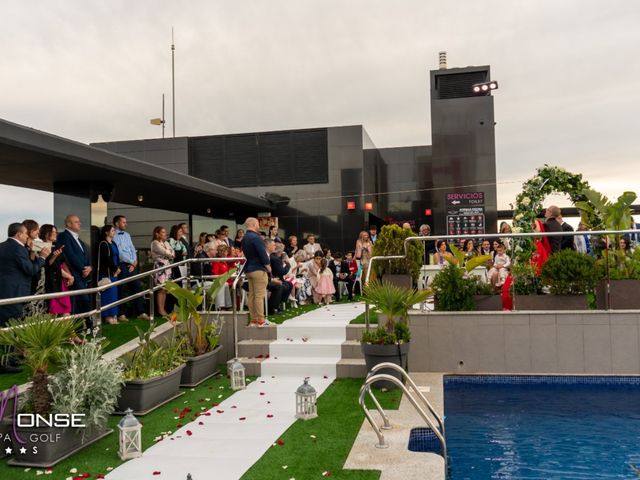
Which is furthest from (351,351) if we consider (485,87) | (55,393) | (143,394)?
(485,87)

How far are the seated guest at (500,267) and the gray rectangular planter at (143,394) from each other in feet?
14.9

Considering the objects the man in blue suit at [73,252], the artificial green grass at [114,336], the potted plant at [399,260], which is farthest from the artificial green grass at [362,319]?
the man in blue suit at [73,252]

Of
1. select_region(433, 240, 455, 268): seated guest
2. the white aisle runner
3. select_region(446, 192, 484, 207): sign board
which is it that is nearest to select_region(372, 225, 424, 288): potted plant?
select_region(433, 240, 455, 268): seated guest

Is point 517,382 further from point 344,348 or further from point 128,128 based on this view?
point 128,128

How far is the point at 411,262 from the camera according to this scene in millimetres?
8516

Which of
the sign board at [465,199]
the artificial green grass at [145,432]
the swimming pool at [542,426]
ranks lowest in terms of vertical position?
the swimming pool at [542,426]

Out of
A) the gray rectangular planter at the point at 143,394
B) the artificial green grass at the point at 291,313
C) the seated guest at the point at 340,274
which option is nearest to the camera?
the gray rectangular planter at the point at 143,394

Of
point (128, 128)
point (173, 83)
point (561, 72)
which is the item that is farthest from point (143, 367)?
point (128, 128)

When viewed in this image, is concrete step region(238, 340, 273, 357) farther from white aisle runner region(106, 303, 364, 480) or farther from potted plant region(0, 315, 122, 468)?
potted plant region(0, 315, 122, 468)

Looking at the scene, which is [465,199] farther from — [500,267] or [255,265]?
[255,265]

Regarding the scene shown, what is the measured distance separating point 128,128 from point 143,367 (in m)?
20.5

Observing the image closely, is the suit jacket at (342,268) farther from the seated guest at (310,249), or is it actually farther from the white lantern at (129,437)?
the white lantern at (129,437)

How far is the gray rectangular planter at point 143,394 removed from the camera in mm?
5820

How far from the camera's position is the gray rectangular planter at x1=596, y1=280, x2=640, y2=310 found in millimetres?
7398
